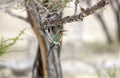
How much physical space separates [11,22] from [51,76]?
15.4m

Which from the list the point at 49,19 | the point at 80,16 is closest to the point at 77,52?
the point at 49,19

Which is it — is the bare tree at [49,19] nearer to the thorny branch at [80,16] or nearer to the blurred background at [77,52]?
the thorny branch at [80,16]

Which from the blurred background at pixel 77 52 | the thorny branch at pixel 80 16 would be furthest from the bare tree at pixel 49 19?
the blurred background at pixel 77 52

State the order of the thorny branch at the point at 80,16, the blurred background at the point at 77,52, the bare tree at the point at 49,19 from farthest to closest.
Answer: the blurred background at the point at 77,52 → the bare tree at the point at 49,19 → the thorny branch at the point at 80,16

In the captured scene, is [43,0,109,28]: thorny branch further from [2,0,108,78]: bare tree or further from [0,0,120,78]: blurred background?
[0,0,120,78]: blurred background

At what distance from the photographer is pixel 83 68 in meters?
14.4

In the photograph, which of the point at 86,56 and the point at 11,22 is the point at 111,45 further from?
the point at 11,22

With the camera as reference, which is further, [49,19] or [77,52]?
[77,52]

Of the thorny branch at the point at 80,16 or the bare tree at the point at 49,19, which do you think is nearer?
the thorny branch at the point at 80,16

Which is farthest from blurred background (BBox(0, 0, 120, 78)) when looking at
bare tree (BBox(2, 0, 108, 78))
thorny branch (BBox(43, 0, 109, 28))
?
thorny branch (BBox(43, 0, 109, 28))

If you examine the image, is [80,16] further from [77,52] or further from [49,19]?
[77,52]

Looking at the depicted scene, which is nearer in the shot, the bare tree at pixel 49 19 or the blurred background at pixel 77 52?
the bare tree at pixel 49 19

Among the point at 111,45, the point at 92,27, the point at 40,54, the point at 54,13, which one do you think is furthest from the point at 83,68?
the point at 92,27

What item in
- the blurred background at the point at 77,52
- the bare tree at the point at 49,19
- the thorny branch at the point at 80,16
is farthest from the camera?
the blurred background at the point at 77,52
